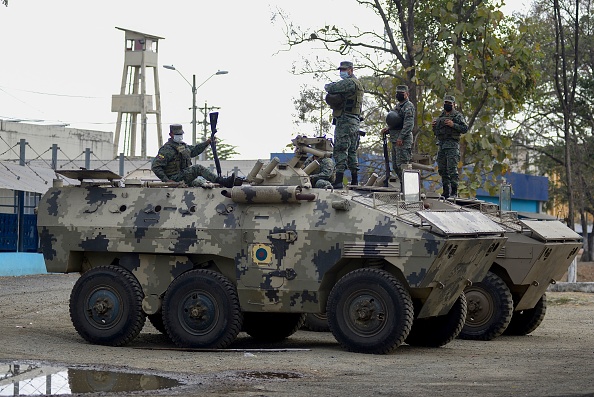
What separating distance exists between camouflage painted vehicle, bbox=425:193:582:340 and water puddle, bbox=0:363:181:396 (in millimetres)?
5975

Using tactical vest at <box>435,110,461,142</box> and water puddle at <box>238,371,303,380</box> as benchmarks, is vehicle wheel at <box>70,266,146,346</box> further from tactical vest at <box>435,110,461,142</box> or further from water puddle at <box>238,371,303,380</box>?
tactical vest at <box>435,110,461,142</box>

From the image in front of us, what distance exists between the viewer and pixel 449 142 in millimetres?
17344

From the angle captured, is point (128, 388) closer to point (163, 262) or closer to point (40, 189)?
A: point (163, 262)

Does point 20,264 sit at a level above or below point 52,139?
below

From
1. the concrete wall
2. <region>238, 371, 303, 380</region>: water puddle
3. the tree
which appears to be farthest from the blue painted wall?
the concrete wall

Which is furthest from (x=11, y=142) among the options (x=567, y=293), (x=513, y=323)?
(x=513, y=323)

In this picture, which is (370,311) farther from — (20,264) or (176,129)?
(20,264)

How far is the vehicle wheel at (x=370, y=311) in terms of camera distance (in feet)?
41.6

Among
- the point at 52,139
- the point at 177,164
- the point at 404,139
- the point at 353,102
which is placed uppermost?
the point at 52,139

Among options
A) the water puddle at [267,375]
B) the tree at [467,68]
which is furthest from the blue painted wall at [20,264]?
the water puddle at [267,375]

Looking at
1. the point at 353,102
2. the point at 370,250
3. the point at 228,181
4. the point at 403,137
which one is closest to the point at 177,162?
the point at 228,181

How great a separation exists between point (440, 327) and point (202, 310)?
3042 millimetres

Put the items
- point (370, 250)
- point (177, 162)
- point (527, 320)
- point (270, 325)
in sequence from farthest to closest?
point (527, 320) → point (177, 162) → point (270, 325) → point (370, 250)

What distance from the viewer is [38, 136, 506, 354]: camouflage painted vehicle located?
1285cm
